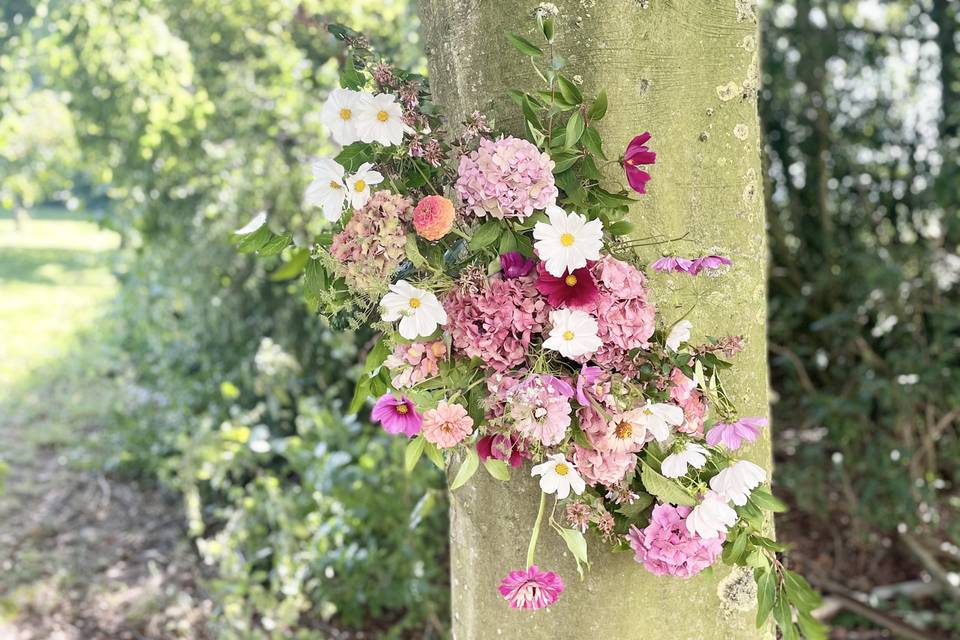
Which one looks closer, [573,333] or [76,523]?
[573,333]

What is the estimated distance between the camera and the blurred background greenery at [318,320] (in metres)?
2.79

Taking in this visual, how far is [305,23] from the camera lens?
3232mm

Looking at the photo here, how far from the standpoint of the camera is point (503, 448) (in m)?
1.09

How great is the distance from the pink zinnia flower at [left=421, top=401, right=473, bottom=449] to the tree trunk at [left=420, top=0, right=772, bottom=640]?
0.15 meters

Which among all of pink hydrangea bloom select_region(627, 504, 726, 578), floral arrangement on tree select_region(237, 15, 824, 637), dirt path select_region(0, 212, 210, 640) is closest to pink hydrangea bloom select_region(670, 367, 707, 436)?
floral arrangement on tree select_region(237, 15, 824, 637)

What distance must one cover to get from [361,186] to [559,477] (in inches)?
17.7

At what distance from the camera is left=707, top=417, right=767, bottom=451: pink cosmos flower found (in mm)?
1099

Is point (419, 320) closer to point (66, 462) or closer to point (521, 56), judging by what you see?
point (521, 56)

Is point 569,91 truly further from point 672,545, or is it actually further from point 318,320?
point 318,320

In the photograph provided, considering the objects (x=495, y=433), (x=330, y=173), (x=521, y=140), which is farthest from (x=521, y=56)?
(x=495, y=433)


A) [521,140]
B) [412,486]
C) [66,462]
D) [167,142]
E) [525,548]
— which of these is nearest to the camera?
[521,140]

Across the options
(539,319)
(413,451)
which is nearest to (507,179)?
(539,319)

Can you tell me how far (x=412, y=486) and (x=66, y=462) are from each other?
8.40 ft

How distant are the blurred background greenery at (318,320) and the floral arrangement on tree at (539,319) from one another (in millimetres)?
1333
